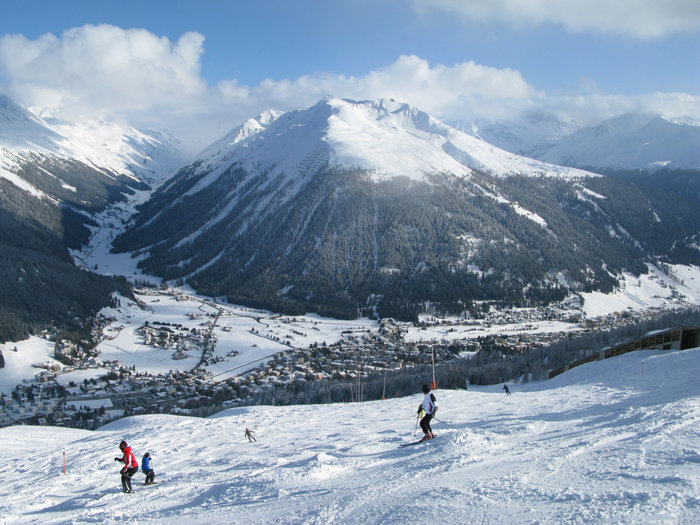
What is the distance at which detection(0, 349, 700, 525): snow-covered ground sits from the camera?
9.62 metres

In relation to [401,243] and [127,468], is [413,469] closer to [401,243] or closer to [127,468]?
[127,468]

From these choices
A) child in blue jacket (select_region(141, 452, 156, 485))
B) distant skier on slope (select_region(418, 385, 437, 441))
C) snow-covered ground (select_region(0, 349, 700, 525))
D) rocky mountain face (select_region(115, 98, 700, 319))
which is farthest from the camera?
rocky mountain face (select_region(115, 98, 700, 319))

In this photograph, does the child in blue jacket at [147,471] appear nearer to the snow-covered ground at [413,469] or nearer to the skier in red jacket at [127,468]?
the skier in red jacket at [127,468]

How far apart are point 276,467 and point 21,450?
21333mm

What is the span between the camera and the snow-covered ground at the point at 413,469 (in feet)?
31.6

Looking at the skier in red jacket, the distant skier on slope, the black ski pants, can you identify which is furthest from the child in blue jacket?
the distant skier on slope

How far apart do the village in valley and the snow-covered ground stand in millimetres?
27474

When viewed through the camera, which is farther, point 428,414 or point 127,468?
point 428,414

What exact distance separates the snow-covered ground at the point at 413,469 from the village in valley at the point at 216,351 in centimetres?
2747

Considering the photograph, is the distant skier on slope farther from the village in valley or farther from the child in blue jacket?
the village in valley

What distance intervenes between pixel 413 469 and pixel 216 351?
8105 cm

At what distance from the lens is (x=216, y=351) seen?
89312 millimetres

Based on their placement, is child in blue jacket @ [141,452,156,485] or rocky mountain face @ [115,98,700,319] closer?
child in blue jacket @ [141,452,156,485]

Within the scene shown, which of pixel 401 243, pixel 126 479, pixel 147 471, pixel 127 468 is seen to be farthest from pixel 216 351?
pixel 126 479
